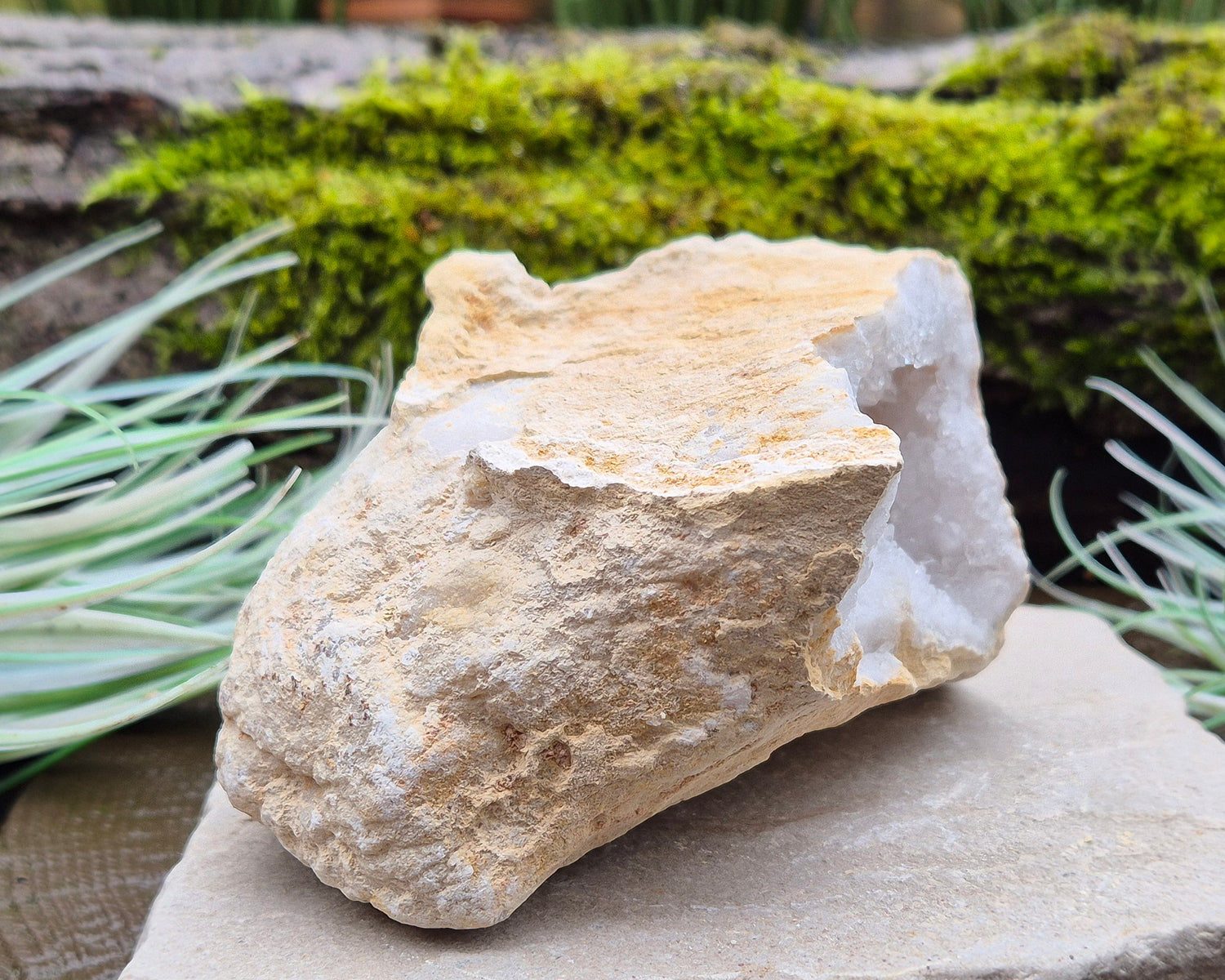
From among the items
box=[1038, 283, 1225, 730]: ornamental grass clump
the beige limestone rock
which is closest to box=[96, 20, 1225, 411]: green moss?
box=[1038, 283, 1225, 730]: ornamental grass clump

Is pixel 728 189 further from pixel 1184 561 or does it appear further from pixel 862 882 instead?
pixel 862 882

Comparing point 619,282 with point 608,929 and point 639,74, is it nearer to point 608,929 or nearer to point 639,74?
point 608,929

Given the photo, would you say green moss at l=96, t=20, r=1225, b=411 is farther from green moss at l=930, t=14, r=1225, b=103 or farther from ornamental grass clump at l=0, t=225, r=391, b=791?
ornamental grass clump at l=0, t=225, r=391, b=791

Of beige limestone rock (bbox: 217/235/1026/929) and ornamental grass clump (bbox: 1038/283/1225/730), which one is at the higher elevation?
beige limestone rock (bbox: 217/235/1026/929)

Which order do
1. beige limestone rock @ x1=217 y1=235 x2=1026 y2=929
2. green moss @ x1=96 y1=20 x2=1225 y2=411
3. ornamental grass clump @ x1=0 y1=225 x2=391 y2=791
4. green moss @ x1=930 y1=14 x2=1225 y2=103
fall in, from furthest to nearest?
green moss @ x1=930 y1=14 x2=1225 y2=103
green moss @ x1=96 y1=20 x2=1225 y2=411
ornamental grass clump @ x1=0 y1=225 x2=391 y2=791
beige limestone rock @ x1=217 y1=235 x2=1026 y2=929

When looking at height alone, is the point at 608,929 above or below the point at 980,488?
below

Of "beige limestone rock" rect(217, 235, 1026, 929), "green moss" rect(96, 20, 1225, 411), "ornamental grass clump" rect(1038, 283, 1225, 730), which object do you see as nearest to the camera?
"beige limestone rock" rect(217, 235, 1026, 929)

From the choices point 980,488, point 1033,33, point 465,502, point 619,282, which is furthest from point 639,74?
point 465,502
